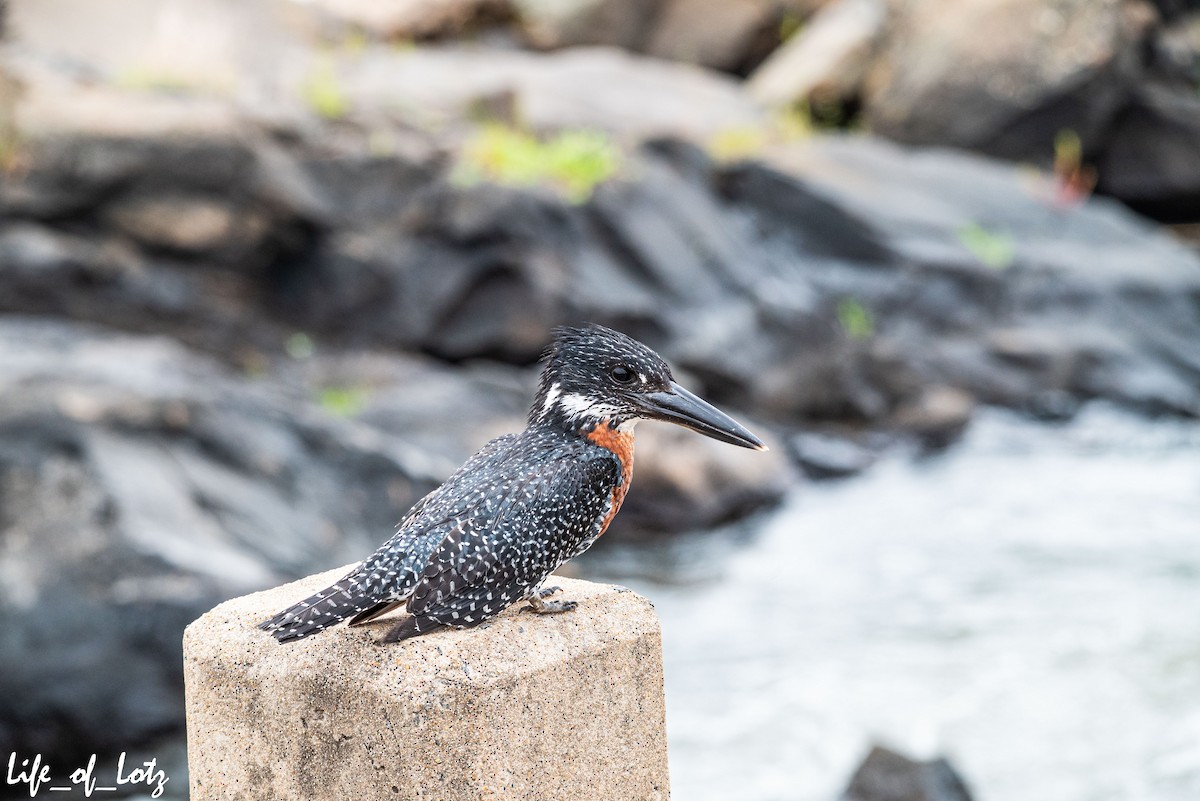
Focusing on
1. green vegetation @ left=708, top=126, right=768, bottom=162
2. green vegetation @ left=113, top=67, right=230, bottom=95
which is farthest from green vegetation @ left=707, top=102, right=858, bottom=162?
green vegetation @ left=113, top=67, right=230, bottom=95

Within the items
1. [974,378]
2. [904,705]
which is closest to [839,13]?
[974,378]

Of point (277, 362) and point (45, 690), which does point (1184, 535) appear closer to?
point (277, 362)

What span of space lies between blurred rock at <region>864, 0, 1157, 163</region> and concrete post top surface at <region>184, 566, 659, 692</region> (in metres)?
14.7

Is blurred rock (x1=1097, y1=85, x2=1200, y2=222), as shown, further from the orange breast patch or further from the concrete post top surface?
the concrete post top surface

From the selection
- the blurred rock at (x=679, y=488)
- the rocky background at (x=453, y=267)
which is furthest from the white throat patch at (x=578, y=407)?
the blurred rock at (x=679, y=488)

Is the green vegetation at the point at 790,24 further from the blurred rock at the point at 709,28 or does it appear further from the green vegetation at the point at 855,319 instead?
the green vegetation at the point at 855,319

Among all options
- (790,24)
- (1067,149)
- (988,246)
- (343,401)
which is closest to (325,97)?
(343,401)

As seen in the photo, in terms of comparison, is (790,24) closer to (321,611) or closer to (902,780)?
(902,780)

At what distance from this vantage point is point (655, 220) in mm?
12203

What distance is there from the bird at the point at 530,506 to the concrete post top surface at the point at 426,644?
0.04 metres

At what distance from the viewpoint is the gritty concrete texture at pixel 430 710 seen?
8.20 ft

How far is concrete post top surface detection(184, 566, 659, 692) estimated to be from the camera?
2.52 meters

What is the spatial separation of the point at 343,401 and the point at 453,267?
6.14 feet

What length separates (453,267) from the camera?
1078 centimetres
